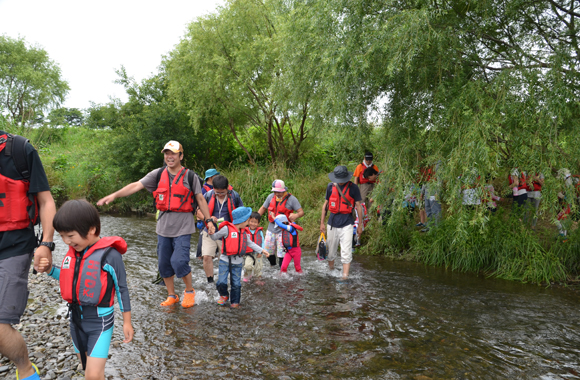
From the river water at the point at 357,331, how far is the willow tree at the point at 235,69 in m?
10.8

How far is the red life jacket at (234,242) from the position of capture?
20.0ft

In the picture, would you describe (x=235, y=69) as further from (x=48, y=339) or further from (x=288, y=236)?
(x=48, y=339)

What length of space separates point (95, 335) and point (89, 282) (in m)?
0.41

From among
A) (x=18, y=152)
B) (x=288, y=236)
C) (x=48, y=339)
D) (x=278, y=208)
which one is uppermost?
(x=18, y=152)

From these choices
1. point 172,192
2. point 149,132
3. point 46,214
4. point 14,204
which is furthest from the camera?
point 149,132

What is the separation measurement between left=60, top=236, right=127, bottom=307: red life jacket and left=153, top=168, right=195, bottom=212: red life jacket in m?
2.80

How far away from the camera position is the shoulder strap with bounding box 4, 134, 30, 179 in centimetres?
333

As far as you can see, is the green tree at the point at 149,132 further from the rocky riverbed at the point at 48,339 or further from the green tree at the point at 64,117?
the green tree at the point at 64,117

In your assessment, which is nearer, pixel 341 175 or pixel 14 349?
pixel 14 349

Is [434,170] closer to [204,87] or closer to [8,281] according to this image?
[8,281]

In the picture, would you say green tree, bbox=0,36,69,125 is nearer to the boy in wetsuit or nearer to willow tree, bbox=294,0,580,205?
willow tree, bbox=294,0,580,205

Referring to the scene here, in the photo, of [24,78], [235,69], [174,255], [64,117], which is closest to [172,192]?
[174,255]

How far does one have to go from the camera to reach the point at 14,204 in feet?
10.9

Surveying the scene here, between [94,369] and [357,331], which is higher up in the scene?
[94,369]
